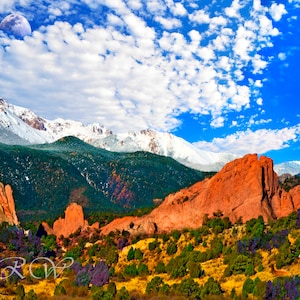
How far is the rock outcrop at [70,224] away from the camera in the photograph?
110000 mm

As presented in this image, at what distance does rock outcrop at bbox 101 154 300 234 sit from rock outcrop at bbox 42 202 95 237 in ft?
44.0

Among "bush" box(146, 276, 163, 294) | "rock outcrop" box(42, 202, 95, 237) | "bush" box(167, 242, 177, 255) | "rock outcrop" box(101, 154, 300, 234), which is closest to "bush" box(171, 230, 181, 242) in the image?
"bush" box(167, 242, 177, 255)

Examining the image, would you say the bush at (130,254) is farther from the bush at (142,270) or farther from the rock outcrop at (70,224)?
the rock outcrop at (70,224)

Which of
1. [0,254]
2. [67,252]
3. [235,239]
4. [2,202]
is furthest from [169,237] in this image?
[2,202]

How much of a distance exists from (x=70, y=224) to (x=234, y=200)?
43.1m

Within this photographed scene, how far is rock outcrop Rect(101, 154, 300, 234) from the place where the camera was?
90.9m

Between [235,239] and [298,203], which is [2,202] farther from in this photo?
[298,203]

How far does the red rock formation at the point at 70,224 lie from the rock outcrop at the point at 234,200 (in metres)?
Answer: 13.5

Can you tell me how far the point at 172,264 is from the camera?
72938 mm

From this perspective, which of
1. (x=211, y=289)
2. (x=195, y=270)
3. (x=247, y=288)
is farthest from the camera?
(x=195, y=270)

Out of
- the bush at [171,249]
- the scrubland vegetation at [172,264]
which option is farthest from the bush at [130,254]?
the bush at [171,249]

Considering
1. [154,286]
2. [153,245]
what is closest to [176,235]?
[153,245]

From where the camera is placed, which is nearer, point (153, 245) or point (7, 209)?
point (153, 245)

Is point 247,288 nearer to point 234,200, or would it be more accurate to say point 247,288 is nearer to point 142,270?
point 142,270
